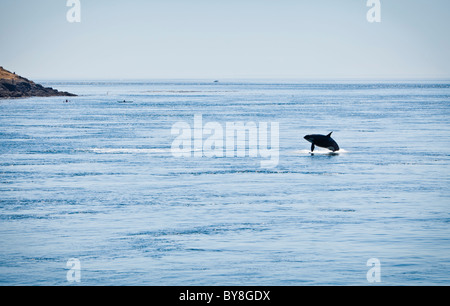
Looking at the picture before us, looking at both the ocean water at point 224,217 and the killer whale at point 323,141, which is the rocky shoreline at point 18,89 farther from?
the killer whale at point 323,141

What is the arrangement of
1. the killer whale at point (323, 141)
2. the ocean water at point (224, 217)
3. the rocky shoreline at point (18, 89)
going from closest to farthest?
the ocean water at point (224, 217) → the killer whale at point (323, 141) → the rocky shoreline at point (18, 89)

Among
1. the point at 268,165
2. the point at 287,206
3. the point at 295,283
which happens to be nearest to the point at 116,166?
the point at 268,165

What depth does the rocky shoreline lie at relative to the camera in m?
173

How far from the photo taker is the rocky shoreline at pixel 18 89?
173 m

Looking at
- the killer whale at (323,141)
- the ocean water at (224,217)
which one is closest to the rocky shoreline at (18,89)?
the ocean water at (224,217)

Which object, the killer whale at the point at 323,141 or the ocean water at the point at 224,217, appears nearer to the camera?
the ocean water at the point at 224,217

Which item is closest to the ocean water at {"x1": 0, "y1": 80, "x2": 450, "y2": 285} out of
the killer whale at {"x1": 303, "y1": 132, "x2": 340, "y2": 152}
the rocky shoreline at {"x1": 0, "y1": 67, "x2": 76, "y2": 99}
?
the killer whale at {"x1": 303, "y1": 132, "x2": 340, "y2": 152}

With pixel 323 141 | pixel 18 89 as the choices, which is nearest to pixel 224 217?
pixel 323 141

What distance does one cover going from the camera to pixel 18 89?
180 meters

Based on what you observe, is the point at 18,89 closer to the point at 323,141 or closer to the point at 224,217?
the point at 323,141

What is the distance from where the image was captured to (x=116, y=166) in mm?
44000

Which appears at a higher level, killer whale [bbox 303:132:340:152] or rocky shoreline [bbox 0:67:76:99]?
rocky shoreline [bbox 0:67:76:99]

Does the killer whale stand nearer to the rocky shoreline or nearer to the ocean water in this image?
the ocean water
